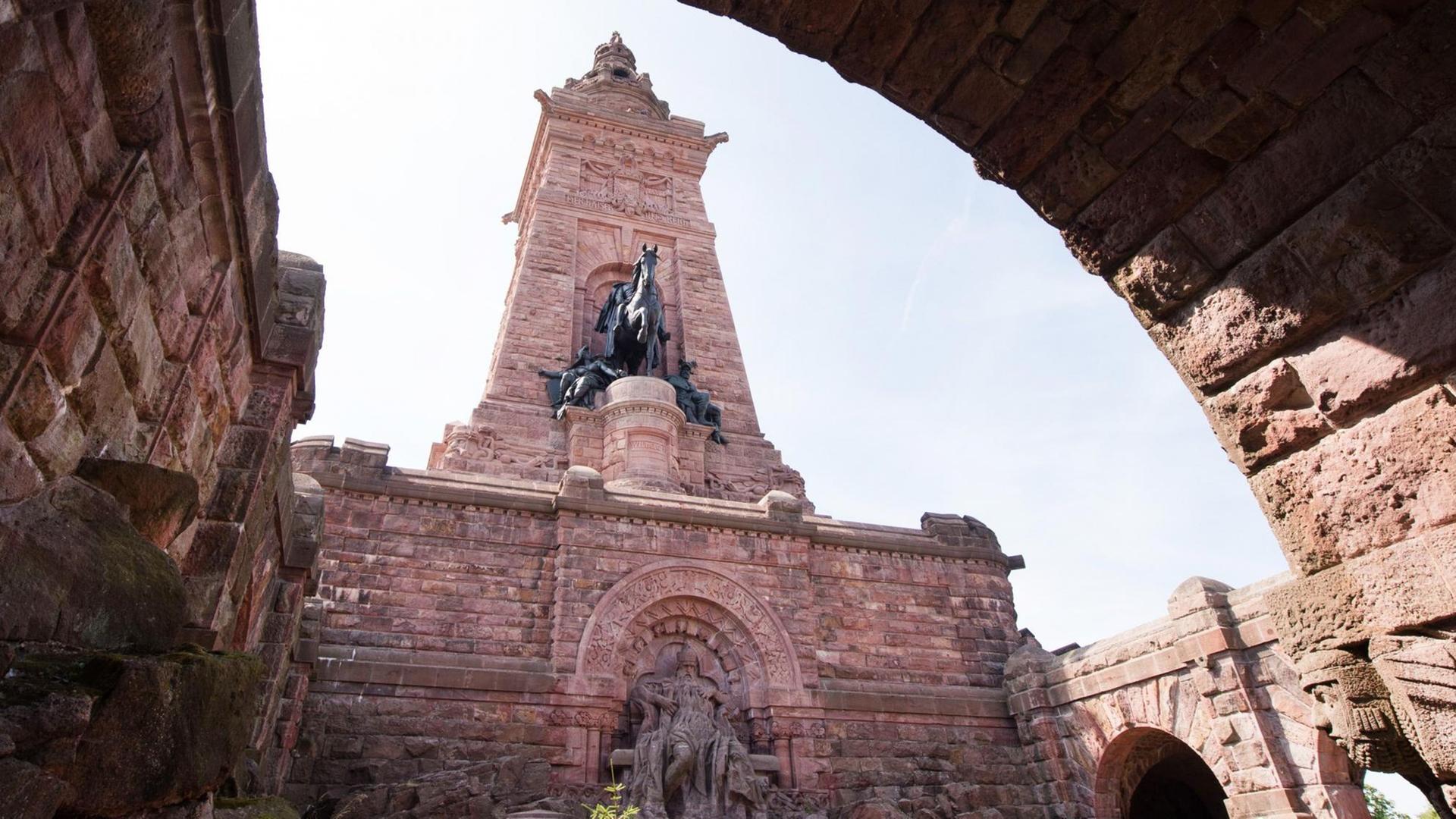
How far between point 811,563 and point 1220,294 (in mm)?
8781

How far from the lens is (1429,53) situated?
7.54 ft

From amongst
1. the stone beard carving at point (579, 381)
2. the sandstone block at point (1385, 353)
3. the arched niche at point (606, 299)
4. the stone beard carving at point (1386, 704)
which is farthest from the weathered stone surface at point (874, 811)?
the arched niche at point (606, 299)

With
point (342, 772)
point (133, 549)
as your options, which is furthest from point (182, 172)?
point (342, 772)

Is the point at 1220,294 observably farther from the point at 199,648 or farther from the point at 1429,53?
the point at 199,648

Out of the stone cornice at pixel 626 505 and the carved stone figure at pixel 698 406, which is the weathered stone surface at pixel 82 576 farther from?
the carved stone figure at pixel 698 406

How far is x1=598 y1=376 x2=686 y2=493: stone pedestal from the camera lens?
14148 millimetres

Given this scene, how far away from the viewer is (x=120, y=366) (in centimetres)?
256

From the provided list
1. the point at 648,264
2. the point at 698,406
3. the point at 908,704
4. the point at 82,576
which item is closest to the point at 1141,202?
the point at 82,576

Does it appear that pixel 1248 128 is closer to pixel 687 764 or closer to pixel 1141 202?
pixel 1141 202

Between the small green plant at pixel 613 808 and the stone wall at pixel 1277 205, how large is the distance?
4603 mm

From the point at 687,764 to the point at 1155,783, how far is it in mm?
6979

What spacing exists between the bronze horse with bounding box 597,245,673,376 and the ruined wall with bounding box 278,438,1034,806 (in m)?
5.98

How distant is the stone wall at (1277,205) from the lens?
2262mm

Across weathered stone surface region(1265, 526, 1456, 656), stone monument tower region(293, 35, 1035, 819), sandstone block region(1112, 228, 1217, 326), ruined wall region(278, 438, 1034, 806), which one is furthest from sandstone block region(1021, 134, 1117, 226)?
ruined wall region(278, 438, 1034, 806)
